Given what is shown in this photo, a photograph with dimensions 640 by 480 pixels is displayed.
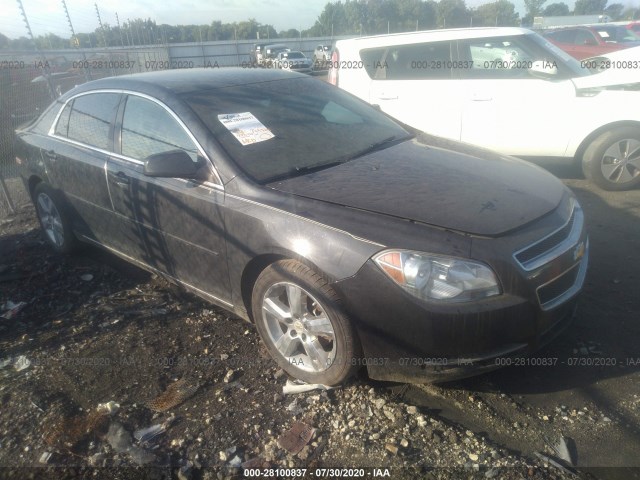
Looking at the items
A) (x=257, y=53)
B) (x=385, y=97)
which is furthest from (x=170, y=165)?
(x=257, y=53)

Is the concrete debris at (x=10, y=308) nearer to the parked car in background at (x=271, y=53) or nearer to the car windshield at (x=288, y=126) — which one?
the car windshield at (x=288, y=126)

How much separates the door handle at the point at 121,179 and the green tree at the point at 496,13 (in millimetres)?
58516

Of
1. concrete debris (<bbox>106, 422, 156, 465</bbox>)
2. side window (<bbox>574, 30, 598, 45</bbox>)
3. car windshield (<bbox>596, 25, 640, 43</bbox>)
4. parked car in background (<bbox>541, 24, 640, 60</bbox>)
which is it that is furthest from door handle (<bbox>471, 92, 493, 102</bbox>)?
car windshield (<bbox>596, 25, 640, 43</bbox>)

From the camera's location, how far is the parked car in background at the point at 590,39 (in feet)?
44.7

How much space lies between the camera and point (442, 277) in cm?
222

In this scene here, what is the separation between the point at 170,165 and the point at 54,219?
8.20ft

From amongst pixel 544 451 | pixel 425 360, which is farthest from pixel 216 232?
pixel 544 451

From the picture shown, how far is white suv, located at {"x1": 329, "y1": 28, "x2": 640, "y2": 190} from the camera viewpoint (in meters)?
5.37

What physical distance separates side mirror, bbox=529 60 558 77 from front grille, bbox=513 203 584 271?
3676mm

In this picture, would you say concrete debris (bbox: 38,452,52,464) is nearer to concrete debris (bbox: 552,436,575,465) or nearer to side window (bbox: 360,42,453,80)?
concrete debris (bbox: 552,436,575,465)

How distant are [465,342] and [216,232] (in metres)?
1.57

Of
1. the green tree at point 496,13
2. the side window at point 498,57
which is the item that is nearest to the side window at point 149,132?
the side window at point 498,57

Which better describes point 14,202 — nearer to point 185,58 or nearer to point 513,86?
point 513,86

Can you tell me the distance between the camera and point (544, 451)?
222 centimetres
